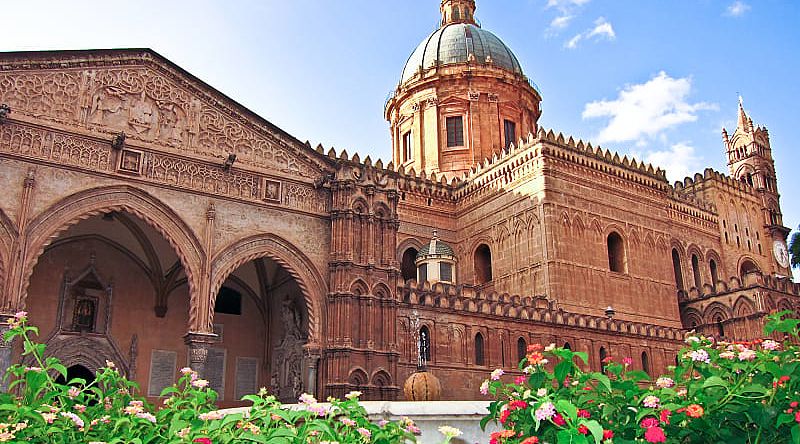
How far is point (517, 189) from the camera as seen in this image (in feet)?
94.7

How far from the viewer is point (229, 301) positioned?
21688 millimetres

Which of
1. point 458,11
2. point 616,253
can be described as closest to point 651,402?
point 616,253

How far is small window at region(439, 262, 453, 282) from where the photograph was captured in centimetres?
2489

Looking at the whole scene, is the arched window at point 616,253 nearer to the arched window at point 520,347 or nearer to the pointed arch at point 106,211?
the arched window at point 520,347

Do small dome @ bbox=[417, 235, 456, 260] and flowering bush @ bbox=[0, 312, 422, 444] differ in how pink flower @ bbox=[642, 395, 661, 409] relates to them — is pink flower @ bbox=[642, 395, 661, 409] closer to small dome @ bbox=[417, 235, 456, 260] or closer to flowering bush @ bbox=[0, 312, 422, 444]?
flowering bush @ bbox=[0, 312, 422, 444]

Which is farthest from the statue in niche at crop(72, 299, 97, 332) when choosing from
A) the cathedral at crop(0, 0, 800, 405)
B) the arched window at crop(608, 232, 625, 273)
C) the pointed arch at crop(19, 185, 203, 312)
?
Result: the arched window at crop(608, 232, 625, 273)

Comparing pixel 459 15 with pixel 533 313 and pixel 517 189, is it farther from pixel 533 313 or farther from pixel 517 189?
pixel 533 313

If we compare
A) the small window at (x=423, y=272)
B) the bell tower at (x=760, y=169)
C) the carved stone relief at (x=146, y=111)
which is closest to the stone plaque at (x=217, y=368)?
the carved stone relief at (x=146, y=111)

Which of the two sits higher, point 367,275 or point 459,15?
point 459,15

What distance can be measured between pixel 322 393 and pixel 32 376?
13298mm

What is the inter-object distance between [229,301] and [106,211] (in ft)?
20.4

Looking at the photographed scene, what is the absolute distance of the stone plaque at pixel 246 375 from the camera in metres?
20.8

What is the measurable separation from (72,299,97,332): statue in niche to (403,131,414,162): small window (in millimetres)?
21118

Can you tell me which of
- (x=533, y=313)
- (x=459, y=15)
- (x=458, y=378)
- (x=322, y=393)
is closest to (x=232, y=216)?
(x=322, y=393)
